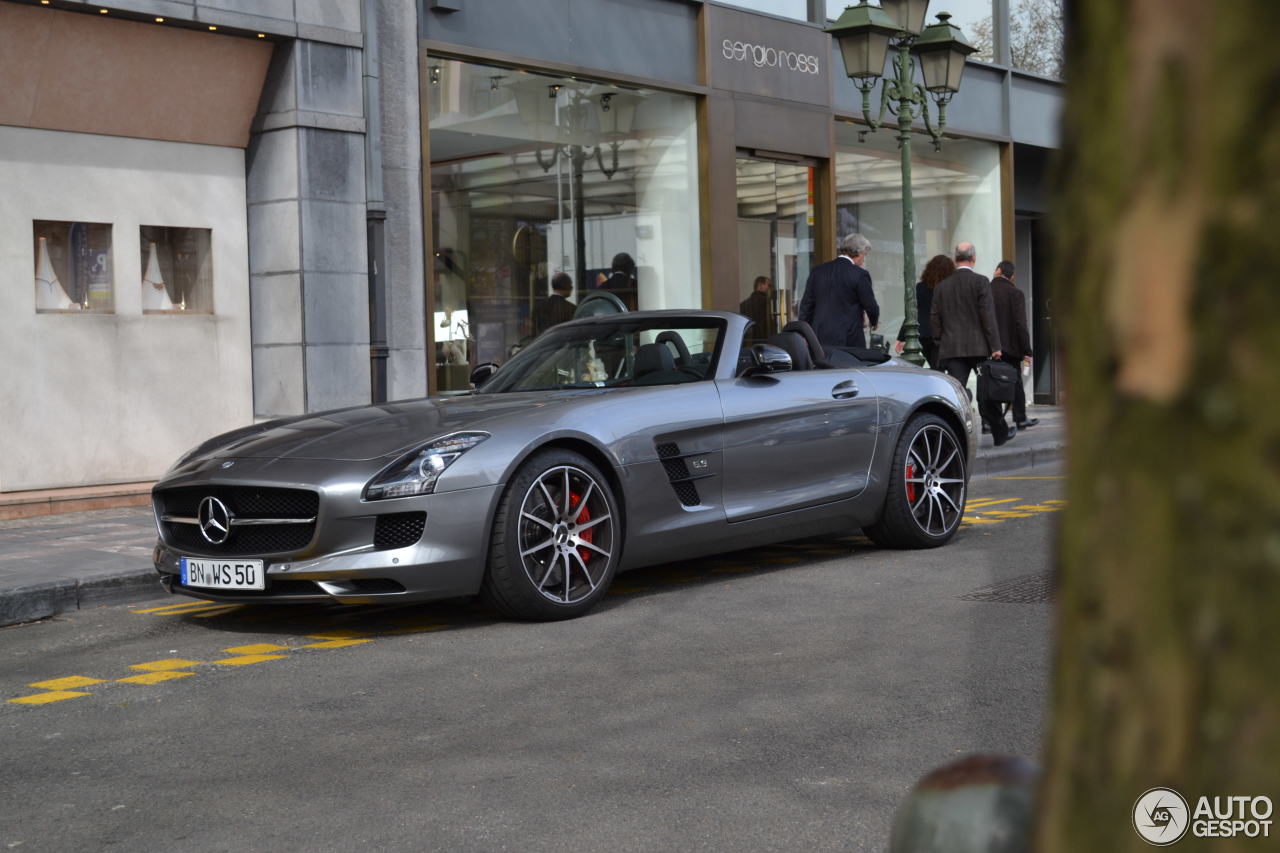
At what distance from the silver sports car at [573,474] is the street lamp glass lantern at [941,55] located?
7.79 metres

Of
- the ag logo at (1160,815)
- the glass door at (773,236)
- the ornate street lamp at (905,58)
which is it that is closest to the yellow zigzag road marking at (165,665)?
the ag logo at (1160,815)

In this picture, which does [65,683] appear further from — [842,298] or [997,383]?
[997,383]

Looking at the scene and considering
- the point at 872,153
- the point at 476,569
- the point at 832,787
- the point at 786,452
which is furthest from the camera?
the point at 872,153

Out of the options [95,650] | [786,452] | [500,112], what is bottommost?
[95,650]

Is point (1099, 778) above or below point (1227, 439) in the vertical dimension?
below

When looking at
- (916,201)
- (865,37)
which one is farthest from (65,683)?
(916,201)

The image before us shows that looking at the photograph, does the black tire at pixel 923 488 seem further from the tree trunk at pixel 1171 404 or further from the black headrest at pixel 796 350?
the tree trunk at pixel 1171 404

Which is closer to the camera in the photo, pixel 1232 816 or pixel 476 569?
pixel 1232 816

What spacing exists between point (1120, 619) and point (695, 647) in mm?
5032

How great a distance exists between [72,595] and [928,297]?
11464mm

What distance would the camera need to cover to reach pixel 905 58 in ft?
49.5

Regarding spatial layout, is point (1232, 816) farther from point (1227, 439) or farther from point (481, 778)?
point (481, 778)

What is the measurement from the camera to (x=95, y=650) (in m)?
6.45

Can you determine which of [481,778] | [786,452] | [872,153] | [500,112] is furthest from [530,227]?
[481,778]
